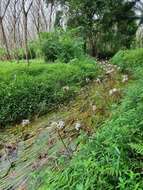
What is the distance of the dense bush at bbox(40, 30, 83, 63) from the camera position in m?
10.1

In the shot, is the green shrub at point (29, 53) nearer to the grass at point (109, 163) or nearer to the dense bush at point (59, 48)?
the dense bush at point (59, 48)

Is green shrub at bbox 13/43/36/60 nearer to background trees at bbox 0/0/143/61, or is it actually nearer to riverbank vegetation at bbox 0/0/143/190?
background trees at bbox 0/0/143/61

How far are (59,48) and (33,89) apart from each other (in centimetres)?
420

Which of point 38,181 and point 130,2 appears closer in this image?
point 38,181

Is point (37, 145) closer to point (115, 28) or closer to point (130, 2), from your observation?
point (130, 2)

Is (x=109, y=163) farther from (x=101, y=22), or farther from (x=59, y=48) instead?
(x=101, y=22)

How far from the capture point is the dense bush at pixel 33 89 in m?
5.63

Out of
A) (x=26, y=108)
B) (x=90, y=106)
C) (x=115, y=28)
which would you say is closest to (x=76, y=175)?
(x=90, y=106)

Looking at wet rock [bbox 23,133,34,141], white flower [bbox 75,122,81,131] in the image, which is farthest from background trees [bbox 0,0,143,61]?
white flower [bbox 75,122,81,131]

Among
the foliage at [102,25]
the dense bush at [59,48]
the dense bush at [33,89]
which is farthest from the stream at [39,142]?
the foliage at [102,25]

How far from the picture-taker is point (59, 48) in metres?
10.1

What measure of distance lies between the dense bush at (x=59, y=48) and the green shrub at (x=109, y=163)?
7.20m

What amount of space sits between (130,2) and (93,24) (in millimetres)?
2420

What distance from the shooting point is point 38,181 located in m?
2.92
